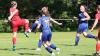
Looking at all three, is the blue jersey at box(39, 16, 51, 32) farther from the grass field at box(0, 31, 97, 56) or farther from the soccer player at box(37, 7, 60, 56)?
the grass field at box(0, 31, 97, 56)

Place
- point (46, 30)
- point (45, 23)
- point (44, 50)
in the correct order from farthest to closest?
point (44, 50) → point (45, 23) → point (46, 30)

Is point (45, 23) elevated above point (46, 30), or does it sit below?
above

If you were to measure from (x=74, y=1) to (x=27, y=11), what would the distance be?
17.1 feet

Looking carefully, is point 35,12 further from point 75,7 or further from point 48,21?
point 48,21

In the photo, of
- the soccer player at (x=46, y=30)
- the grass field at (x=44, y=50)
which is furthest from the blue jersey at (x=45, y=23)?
the grass field at (x=44, y=50)

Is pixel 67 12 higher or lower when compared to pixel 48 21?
lower

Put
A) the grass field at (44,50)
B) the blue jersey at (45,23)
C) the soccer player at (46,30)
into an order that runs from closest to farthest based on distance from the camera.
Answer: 1. the soccer player at (46,30)
2. the blue jersey at (45,23)
3. the grass field at (44,50)

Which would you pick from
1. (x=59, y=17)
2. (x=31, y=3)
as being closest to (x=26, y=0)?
(x=31, y=3)

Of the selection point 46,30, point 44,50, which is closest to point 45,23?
point 46,30

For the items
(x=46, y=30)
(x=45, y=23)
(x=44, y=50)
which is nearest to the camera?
(x=46, y=30)

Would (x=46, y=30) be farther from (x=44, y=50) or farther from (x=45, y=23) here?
(x=44, y=50)

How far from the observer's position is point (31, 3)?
4169 cm

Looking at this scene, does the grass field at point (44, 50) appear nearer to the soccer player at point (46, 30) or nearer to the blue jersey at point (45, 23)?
the soccer player at point (46, 30)

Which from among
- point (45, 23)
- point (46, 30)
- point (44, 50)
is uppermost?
point (45, 23)
